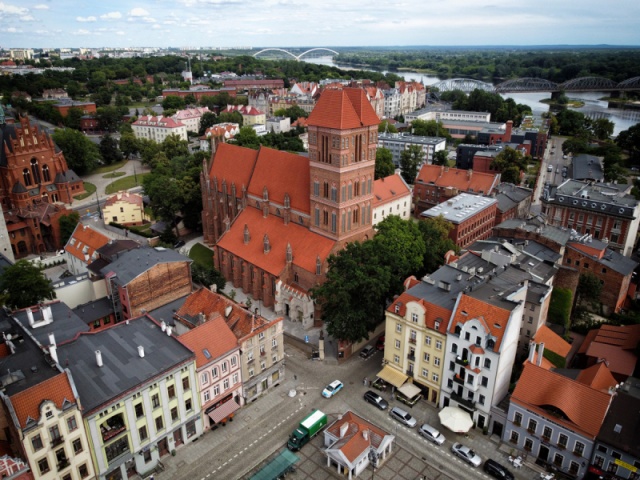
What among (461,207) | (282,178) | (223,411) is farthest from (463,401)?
(461,207)

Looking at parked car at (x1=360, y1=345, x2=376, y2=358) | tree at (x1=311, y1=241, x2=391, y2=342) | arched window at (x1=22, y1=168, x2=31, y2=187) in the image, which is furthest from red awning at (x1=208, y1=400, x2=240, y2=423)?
arched window at (x1=22, y1=168, x2=31, y2=187)

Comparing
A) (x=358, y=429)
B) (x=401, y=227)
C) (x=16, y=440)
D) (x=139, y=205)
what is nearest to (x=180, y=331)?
(x=16, y=440)

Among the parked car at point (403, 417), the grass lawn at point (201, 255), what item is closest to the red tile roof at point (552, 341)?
the parked car at point (403, 417)

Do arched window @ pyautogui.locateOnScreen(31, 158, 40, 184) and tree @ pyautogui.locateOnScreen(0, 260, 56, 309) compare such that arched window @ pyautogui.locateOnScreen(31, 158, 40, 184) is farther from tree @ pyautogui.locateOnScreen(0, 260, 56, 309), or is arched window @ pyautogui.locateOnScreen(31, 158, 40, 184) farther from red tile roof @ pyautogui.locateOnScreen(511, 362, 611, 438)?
red tile roof @ pyautogui.locateOnScreen(511, 362, 611, 438)

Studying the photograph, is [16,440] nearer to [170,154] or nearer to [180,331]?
[180,331]

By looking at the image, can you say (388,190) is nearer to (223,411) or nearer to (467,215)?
(467,215)

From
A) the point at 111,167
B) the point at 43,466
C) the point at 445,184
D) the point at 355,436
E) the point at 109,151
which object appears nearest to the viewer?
the point at 43,466
